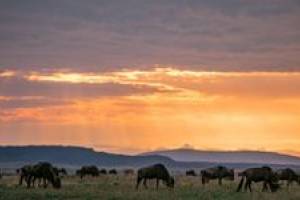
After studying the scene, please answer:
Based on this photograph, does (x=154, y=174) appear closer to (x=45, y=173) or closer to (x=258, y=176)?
(x=258, y=176)

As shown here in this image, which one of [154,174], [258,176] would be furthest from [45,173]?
[258,176]

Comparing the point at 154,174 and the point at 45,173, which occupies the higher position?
the point at 154,174

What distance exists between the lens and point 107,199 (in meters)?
43.5

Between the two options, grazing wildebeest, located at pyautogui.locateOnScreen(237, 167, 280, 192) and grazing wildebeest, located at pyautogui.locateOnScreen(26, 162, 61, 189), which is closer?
grazing wildebeest, located at pyautogui.locateOnScreen(237, 167, 280, 192)

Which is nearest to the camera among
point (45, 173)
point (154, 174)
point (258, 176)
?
point (258, 176)

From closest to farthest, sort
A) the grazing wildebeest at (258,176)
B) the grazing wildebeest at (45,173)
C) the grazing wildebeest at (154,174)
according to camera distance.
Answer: the grazing wildebeest at (258,176) < the grazing wildebeest at (45,173) < the grazing wildebeest at (154,174)

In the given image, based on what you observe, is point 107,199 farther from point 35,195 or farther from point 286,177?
point 286,177

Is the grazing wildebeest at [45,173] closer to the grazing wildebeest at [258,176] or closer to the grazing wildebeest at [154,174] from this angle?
the grazing wildebeest at [154,174]

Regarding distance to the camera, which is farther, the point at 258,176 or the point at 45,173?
the point at 45,173

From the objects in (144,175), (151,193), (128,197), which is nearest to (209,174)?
(144,175)

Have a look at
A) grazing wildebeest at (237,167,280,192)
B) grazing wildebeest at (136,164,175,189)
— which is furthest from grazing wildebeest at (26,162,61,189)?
grazing wildebeest at (237,167,280,192)

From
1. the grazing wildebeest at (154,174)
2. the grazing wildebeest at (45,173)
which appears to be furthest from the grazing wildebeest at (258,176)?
the grazing wildebeest at (45,173)

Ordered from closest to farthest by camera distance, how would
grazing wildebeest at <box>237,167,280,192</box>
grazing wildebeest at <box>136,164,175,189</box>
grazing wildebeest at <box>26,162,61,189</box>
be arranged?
grazing wildebeest at <box>237,167,280,192</box>, grazing wildebeest at <box>26,162,61,189</box>, grazing wildebeest at <box>136,164,175,189</box>

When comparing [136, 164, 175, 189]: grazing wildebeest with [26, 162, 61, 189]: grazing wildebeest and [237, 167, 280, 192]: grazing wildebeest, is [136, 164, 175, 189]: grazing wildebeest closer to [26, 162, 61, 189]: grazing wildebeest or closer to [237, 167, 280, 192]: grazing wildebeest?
[237, 167, 280, 192]: grazing wildebeest
